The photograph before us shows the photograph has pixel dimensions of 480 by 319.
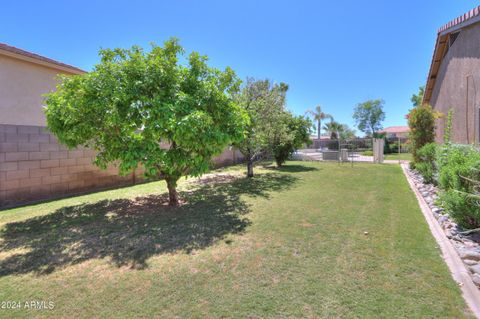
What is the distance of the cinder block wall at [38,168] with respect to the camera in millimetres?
6254

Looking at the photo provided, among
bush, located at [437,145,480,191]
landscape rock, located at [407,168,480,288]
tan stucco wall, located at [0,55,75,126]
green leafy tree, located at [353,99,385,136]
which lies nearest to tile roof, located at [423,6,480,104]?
bush, located at [437,145,480,191]

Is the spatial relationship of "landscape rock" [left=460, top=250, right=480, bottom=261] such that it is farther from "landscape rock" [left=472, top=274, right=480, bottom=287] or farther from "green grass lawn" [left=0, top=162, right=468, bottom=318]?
"landscape rock" [left=472, top=274, right=480, bottom=287]

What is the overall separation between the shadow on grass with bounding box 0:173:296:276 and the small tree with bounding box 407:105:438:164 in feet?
30.6

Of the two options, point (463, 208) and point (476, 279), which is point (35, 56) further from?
point (463, 208)

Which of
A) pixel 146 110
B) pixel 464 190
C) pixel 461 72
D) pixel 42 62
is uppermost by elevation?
pixel 42 62

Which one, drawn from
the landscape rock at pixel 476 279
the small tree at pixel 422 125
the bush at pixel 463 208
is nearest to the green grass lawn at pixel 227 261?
the landscape rock at pixel 476 279

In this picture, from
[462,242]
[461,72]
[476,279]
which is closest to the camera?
[476,279]

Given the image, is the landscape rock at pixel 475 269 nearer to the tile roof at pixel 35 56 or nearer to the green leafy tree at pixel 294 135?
the green leafy tree at pixel 294 135

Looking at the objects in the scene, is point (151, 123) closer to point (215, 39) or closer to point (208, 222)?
point (208, 222)

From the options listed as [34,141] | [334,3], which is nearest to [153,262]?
[34,141]

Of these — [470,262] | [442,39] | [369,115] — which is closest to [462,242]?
[470,262]

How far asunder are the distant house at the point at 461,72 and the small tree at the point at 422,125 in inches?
18.8

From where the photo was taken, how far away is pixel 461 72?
24.5 feet

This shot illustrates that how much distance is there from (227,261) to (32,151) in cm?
711
